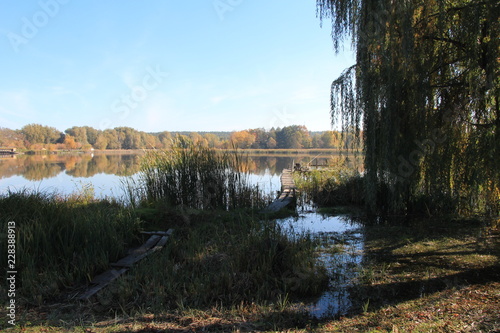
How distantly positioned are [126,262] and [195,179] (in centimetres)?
399

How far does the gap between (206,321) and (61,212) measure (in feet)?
11.3

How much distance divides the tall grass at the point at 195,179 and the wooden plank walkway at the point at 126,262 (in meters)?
2.47

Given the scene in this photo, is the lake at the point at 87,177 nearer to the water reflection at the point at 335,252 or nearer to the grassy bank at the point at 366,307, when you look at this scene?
the water reflection at the point at 335,252

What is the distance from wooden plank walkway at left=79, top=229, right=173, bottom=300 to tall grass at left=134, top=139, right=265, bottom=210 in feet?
8.11

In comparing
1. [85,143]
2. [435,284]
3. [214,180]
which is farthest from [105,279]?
[85,143]

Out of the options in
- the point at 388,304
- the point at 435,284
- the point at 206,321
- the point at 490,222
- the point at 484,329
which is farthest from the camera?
the point at 490,222

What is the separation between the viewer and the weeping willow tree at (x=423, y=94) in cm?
481

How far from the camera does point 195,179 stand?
813 cm

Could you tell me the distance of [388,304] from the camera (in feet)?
9.98

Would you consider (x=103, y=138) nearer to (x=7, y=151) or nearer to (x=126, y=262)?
(x=7, y=151)

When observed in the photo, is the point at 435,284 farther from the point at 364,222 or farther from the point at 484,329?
the point at 364,222

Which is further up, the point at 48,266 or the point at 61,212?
the point at 61,212

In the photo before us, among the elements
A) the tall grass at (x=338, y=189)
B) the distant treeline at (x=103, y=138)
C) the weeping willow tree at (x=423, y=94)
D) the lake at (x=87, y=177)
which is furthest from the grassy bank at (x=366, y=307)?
the distant treeline at (x=103, y=138)

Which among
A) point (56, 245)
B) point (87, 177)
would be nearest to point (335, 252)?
point (56, 245)
